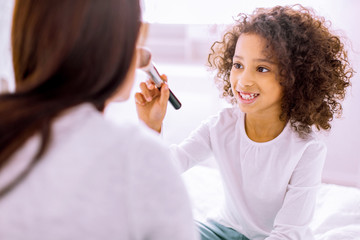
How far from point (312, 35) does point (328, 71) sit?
0.11 meters

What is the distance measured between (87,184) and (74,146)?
45 millimetres

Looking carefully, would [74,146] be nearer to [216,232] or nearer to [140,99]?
[140,99]

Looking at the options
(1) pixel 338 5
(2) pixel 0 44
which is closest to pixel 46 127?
(2) pixel 0 44

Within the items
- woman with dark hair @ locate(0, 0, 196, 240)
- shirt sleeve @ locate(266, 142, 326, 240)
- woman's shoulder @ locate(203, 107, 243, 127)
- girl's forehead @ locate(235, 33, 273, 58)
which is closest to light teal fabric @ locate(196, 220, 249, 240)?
shirt sleeve @ locate(266, 142, 326, 240)

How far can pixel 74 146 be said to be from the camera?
40cm

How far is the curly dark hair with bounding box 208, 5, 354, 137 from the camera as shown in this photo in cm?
92

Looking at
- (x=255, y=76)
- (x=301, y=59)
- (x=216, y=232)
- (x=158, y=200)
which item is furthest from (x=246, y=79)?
(x=158, y=200)

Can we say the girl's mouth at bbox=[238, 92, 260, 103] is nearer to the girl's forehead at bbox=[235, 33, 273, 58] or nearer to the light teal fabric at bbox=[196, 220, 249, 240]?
the girl's forehead at bbox=[235, 33, 273, 58]

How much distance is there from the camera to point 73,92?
417mm

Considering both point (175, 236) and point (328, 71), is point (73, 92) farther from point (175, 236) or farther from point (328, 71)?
point (328, 71)

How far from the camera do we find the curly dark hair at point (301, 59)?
36.3 inches

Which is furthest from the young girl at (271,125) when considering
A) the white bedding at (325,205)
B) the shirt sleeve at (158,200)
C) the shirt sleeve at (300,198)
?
the shirt sleeve at (158,200)

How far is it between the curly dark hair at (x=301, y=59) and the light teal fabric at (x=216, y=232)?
345 millimetres

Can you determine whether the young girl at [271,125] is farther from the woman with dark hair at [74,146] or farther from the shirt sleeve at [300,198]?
the woman with dark hair at [74,146]
